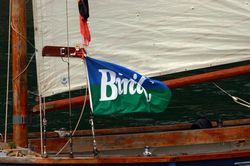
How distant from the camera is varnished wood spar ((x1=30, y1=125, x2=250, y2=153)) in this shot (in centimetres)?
1324

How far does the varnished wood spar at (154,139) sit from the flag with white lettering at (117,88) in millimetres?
736

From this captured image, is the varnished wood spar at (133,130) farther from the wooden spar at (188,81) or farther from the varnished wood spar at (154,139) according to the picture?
the wooden spar at (188,81)

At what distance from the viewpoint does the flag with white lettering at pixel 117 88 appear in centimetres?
1288

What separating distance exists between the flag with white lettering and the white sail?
968mm

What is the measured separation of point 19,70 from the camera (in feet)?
45.1

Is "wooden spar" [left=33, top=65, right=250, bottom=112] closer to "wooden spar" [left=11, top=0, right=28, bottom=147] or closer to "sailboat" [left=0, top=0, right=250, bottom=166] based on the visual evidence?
"sailboat" [left=0, top=0, right=250, bottom=166]

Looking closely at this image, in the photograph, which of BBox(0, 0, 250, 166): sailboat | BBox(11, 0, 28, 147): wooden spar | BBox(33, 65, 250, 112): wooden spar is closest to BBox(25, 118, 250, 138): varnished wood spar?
BBox(0, 0, 250, 166): sailboat

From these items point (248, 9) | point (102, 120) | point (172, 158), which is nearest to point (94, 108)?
point (172, 158)

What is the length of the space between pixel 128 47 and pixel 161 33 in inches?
23.6

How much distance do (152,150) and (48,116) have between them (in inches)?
356

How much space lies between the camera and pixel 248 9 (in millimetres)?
13922

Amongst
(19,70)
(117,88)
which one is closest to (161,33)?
(117,88)

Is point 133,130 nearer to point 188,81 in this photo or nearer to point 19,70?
point 188,81

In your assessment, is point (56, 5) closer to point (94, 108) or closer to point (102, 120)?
point (94, 108)
